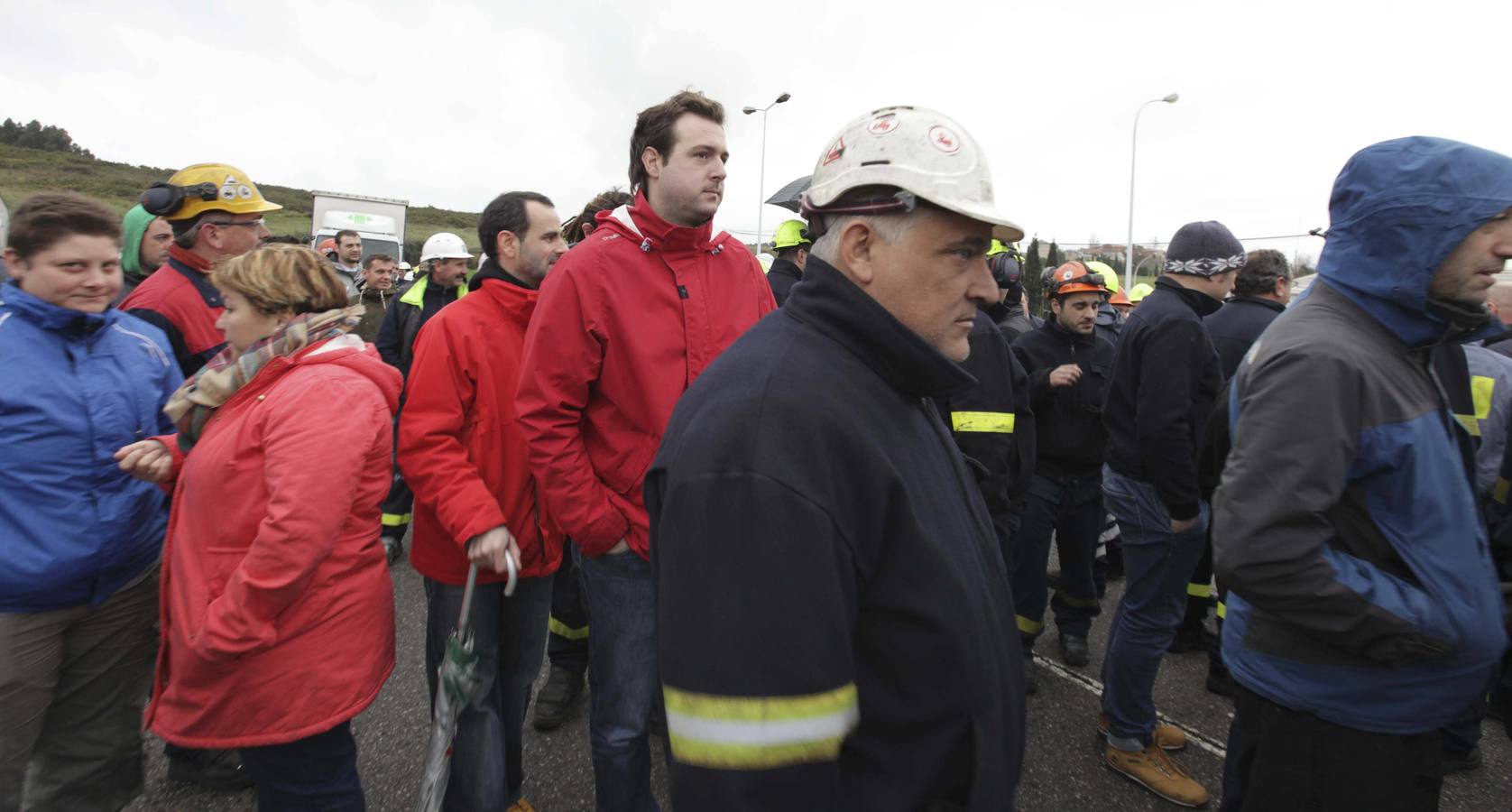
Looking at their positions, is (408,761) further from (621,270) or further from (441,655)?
(621,270)

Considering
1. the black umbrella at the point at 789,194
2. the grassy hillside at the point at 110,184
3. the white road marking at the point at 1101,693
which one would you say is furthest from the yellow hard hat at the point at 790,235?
the grassy hillside at the point at 110,184

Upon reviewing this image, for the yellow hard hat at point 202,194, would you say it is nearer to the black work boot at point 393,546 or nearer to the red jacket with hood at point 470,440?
the red jacket with hood at point 470,440

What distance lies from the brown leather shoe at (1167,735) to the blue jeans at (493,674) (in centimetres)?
249

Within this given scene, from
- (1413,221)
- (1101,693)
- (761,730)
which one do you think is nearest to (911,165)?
(761,730)

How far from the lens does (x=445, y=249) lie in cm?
633

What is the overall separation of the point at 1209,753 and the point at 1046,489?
1.41 metres

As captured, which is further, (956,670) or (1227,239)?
(1227,239)

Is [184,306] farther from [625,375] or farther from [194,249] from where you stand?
[625,375]

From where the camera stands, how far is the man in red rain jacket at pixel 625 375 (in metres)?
2.27

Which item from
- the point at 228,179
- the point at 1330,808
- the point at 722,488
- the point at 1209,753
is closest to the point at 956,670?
the point at 722,488

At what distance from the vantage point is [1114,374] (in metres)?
3.60

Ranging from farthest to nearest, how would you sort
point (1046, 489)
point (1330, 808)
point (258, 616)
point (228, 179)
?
point (1046, 489) → point (228, 179) → point (258, 616) → point (1330, 808)

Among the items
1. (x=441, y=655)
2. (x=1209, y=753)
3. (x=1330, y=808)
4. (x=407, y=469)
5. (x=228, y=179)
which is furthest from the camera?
(x=1209, y=753)

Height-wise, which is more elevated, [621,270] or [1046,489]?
[621,270]
